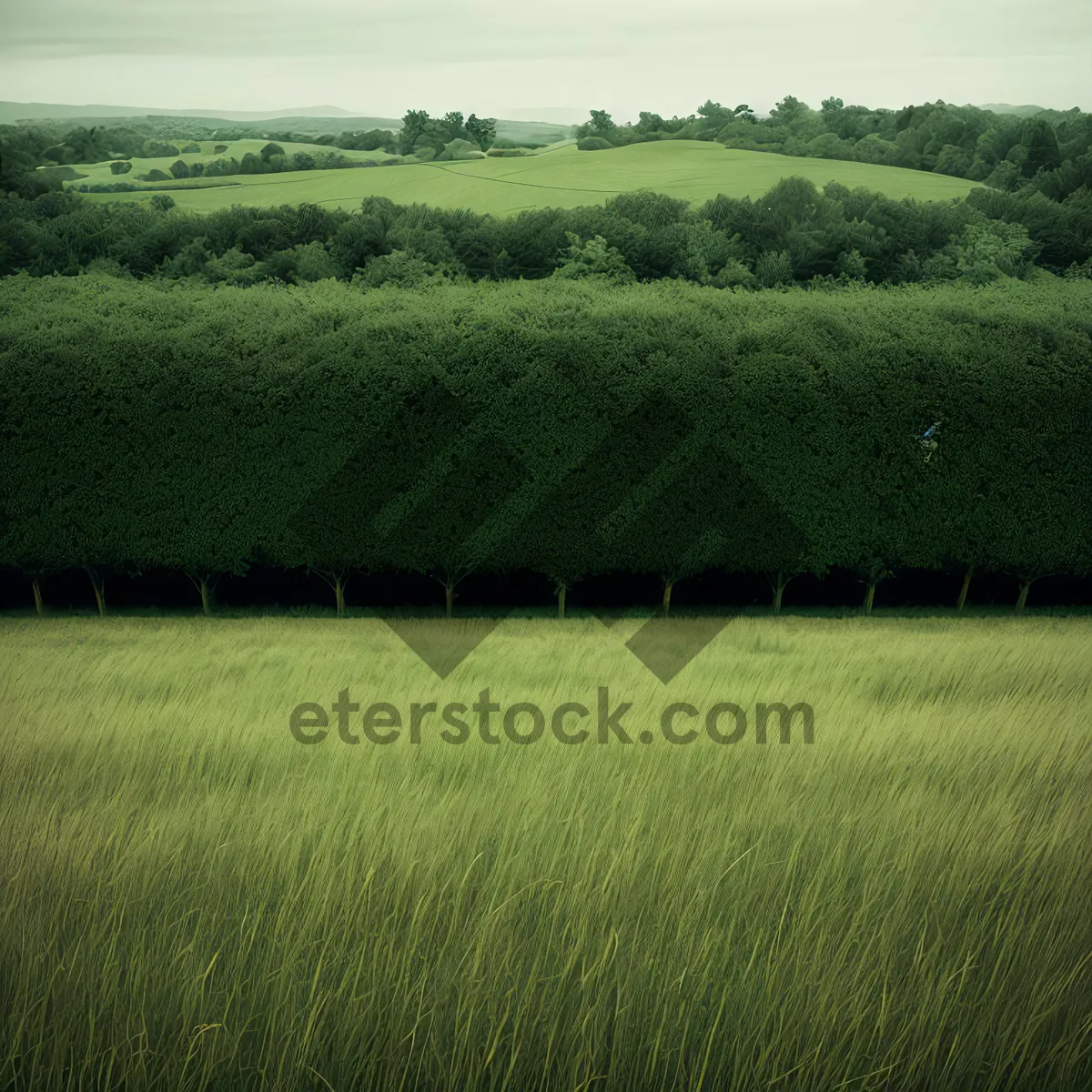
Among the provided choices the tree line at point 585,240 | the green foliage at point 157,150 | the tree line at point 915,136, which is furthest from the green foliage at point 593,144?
the green foliage at point 157,150

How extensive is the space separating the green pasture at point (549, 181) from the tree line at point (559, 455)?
32102 millimetres

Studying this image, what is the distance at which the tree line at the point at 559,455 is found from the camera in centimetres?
1611

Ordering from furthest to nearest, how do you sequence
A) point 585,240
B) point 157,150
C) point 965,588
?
point 157,150 → point 585,240 → point 965,588

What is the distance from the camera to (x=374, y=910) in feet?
8.21

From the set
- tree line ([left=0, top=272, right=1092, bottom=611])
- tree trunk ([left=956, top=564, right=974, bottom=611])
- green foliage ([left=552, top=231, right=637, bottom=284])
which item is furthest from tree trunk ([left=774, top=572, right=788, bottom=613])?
green foliage ([left=552, top=231, right=637, bottom=284])

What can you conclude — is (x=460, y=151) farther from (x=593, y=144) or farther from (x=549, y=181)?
(x=593, y=144)

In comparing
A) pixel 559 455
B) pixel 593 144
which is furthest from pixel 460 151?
pixel 559 455

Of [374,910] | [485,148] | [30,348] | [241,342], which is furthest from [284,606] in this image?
[485,148]

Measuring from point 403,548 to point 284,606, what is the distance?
3245 mm

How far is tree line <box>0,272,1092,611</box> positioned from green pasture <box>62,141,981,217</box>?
32.1 m

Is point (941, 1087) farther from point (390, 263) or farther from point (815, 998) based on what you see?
point (390, 263)

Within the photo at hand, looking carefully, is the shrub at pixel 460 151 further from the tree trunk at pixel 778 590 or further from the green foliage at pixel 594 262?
the tree trunk at pixel 778 590

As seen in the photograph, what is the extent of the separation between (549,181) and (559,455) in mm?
38878

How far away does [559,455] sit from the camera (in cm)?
1614
